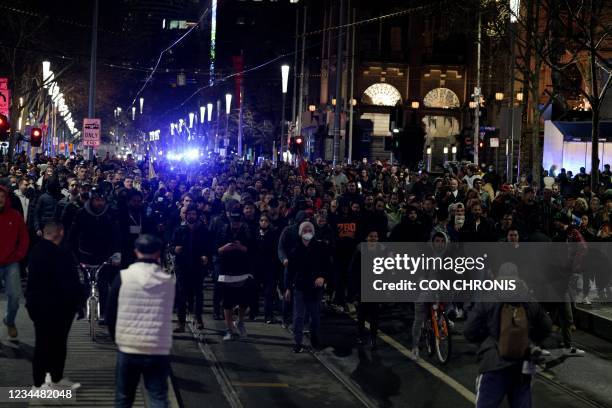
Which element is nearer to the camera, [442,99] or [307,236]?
[307,236]

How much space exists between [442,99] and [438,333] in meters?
61.4

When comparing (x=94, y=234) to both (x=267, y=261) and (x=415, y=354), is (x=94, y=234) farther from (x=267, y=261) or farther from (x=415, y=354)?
(x=415, y=354)

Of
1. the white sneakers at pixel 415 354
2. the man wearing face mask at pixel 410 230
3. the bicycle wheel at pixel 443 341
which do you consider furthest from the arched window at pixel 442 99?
the bicycle wheel at pixel 443 341

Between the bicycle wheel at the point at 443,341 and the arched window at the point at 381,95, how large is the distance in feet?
197

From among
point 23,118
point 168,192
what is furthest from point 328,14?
point 168,192

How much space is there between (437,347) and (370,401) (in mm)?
2521

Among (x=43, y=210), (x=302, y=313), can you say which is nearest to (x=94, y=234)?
(x=302, y=313)

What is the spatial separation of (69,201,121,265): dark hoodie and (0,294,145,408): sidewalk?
100 centimetres

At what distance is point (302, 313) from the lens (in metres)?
13.6

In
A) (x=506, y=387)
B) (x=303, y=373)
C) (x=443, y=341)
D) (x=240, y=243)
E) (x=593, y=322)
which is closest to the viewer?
(x=506, y=387)

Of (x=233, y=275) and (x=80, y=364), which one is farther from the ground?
(x=233, y=275)

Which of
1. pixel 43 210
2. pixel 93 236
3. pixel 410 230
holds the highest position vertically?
pixel 43 210

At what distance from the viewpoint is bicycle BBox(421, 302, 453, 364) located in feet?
42.0

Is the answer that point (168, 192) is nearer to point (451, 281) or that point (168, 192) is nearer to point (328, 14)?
point (451, 281)
